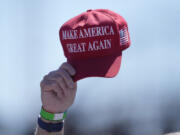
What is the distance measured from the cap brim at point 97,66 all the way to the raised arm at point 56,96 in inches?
2.8

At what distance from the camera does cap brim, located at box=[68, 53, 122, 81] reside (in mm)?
3574

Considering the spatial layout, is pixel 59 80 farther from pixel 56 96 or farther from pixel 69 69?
pixel 56 96

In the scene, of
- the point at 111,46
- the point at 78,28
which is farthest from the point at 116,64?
the point at 78,28

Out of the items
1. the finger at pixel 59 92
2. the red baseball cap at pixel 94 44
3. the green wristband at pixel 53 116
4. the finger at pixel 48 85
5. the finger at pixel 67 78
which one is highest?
the red baseball cap at pixel 94 44

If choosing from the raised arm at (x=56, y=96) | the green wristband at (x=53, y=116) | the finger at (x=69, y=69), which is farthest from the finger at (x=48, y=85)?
the green wristband at (x=53, y=116)

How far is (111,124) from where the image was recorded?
1677cm

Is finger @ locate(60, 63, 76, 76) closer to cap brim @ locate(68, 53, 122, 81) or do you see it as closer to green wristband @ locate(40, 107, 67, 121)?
cap brim @ locate(68, 53, 122, 81)

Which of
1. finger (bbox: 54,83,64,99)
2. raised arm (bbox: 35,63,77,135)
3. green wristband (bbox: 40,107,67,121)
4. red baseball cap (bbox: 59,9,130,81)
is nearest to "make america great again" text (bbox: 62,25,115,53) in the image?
red baseball cap (bbox: 59,9,130,81)

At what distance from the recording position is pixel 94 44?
12.2ft

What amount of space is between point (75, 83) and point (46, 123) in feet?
1.15

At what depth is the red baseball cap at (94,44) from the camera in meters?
3.66

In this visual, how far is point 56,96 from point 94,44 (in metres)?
0.45

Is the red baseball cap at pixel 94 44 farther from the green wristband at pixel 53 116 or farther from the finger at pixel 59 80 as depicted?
the green wristband at pixel 53 116

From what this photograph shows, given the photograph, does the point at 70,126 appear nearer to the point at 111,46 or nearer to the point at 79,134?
the point at 79,134
